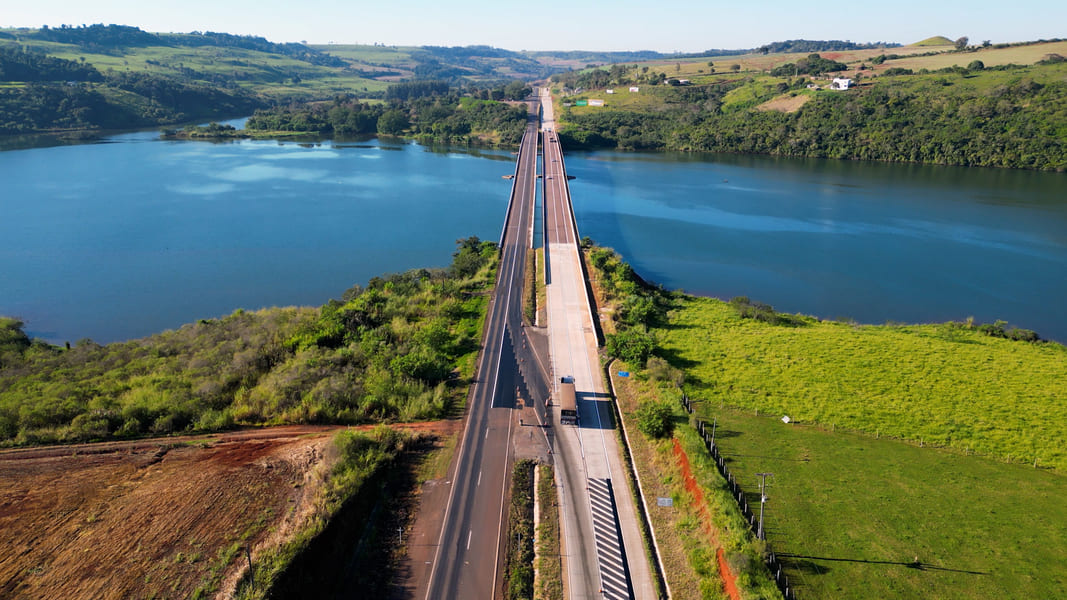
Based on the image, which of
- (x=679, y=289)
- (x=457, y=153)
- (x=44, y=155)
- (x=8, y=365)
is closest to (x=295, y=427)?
(x=8, y=365)

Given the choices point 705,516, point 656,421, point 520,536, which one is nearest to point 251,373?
point 520,536

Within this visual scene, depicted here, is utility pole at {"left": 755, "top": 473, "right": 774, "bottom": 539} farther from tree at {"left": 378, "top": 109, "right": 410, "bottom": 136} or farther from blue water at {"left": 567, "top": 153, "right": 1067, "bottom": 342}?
tree at {"left": 378, "top": 109, "right": 410, "bottom": 136}

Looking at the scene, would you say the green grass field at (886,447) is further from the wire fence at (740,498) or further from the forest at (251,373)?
the forest at (251,373)

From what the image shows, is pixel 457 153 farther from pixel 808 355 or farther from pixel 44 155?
pixel 808 355

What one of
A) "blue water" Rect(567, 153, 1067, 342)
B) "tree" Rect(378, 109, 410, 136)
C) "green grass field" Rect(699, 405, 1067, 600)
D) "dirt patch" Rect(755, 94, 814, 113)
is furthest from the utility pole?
"tree" Rect(378, 109, 410, 136)

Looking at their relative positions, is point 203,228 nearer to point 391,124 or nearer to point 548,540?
point 548,540
